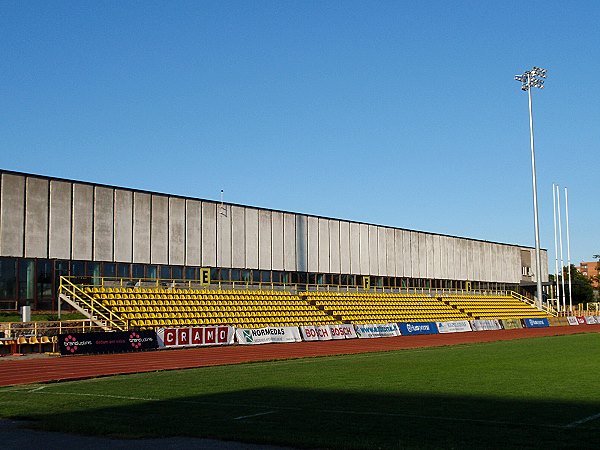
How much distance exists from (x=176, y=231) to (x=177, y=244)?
3.03ft

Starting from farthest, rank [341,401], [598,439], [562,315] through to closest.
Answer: [562,315] → [341,401] → [598,439]

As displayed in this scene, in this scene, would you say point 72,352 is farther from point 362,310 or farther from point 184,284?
point 362,310

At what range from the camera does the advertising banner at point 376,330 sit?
52.1m

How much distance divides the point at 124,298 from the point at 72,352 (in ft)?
34.6

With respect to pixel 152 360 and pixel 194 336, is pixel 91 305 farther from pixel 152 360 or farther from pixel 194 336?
pixel 152 360

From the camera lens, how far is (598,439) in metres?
11.4

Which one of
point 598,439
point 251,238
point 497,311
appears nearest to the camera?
point 598,439

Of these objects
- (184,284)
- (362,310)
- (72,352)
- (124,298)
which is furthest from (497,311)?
(72,352)

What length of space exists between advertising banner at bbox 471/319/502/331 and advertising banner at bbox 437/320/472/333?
1.03m

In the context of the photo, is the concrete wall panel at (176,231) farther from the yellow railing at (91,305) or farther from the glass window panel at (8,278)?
the glass window panel at (8,278)

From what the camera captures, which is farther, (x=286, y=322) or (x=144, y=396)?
(x=286, y=322)

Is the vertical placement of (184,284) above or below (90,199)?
below

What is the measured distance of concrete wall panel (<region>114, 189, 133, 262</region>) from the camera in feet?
158

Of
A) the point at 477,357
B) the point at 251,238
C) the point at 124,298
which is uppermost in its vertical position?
the point at 251,238
